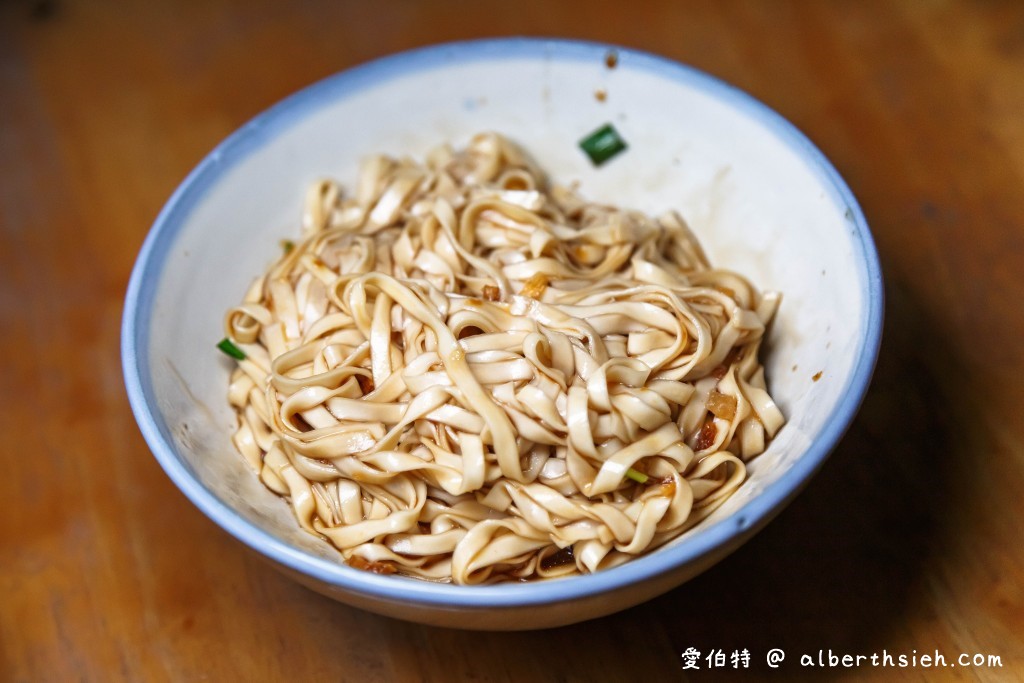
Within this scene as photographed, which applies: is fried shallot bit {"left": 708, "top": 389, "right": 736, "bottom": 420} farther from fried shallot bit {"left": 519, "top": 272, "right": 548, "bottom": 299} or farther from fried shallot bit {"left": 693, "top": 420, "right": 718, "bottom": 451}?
fried shallot bit {"left": 519, "top": 272, "right": 548, "bottom": 299}

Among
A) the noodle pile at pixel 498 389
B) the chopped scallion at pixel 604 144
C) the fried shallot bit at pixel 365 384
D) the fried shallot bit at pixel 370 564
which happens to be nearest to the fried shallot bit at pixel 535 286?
the noodle pile at pixel 498 389

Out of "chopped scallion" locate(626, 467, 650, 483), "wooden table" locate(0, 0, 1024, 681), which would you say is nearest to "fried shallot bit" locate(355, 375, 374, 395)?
"wooden table" locate(0, 0, 1024, 681)

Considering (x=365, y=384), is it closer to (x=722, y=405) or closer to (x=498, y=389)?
(x=498, y=389)

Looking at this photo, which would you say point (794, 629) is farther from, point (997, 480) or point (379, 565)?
point (379, 565)

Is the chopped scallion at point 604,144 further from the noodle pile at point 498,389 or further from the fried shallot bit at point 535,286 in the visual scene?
the fried shallot bit at point 535,286

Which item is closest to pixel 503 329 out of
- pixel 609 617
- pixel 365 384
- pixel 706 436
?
pixel 365 384
